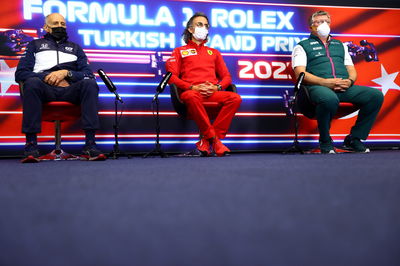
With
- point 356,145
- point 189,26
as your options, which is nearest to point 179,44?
point 189,26

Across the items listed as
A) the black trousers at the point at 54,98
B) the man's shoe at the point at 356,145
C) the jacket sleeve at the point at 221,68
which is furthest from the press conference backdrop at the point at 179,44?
the black trousers at the point at 54,98

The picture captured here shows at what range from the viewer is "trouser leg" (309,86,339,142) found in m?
3.76

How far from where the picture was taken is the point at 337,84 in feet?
12.9

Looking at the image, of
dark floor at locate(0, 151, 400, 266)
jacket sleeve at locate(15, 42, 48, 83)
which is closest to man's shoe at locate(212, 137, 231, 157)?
jacket sleeve at locate(15, 42, 48, 83)

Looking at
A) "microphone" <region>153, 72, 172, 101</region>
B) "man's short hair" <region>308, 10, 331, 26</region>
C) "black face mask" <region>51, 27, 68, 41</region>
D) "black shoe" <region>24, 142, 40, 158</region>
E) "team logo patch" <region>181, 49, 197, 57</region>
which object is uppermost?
"man's short hair" <region>308, 10, 331, 26</region>

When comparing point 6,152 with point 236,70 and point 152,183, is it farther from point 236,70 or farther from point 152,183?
point 152,183

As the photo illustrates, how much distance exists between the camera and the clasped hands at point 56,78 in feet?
11.4

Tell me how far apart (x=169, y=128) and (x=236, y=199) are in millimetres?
3132

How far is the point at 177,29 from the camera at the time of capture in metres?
4.42

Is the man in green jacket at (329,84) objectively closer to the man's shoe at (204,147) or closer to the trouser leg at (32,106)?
the man's shoe at (204,147)

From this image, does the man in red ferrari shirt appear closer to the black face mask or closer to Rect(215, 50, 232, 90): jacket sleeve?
Rect(215, 50, 232, 90): jacket sleeve

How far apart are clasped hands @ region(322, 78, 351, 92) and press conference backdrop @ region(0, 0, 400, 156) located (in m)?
0.72

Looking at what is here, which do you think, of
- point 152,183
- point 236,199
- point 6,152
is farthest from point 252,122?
point 236,199

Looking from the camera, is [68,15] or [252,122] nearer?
[68,15]
